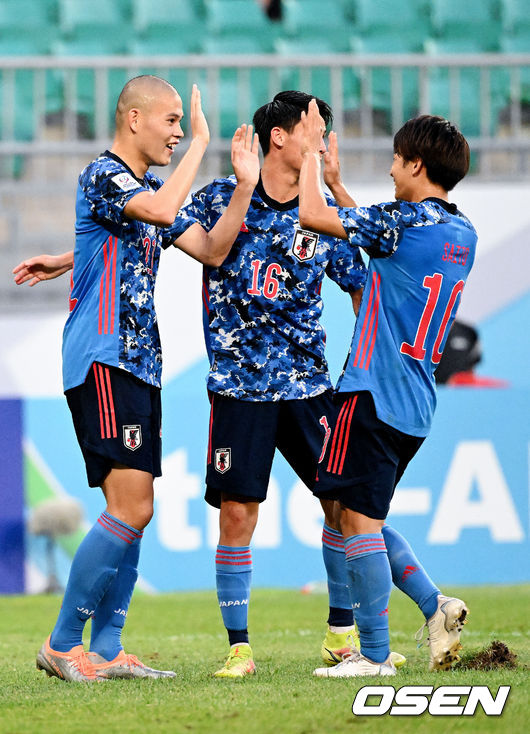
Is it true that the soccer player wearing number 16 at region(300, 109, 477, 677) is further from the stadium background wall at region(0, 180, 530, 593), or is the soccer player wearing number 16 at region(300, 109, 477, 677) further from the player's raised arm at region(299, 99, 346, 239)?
the stadium background wall at region(0, 180, 530, 593)

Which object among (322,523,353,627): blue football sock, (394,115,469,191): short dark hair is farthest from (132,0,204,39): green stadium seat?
(322,523,353,627): blue football sock

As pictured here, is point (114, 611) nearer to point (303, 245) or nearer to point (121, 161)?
point (303, 245)

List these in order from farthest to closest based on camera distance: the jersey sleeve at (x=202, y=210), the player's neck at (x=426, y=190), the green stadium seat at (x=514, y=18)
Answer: the green stadium seat at (x=514, y=18) < the jersey sleeve at (x=202, y=210) < the player's neck at (x=426, y=190)

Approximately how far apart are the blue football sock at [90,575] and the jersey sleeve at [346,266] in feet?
4.18

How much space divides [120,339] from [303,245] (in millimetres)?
792

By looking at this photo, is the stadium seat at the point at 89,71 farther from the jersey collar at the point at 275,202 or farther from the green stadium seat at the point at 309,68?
the jersey collar at the point at 275,202

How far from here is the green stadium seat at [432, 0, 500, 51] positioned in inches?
448

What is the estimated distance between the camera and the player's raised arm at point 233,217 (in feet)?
13.4

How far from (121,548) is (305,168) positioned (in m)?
1.43

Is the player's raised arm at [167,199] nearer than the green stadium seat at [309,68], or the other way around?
the player's raised arm at [167,199]

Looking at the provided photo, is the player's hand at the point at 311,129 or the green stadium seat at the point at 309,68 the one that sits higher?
the green stadium seat at the point at 309,68

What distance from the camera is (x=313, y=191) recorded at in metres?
3.84

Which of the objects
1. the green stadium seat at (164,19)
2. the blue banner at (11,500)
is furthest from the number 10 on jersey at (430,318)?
the green stadium seat at (164,19)

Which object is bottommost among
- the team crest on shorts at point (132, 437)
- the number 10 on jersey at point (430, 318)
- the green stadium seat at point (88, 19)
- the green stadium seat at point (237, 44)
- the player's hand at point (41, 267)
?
the team crest on shorts at point (132, 437)
